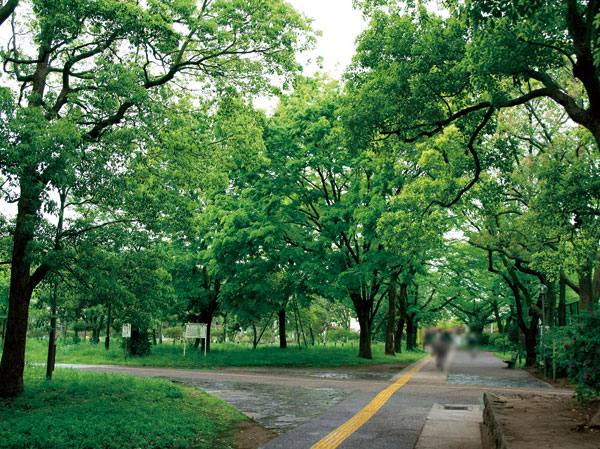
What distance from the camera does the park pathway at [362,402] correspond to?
7.35 metres

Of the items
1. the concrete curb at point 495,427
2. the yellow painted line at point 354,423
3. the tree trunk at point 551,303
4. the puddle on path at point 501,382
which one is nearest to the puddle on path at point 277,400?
the yellow painted line at point 354,423

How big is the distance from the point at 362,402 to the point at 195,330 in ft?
49.1

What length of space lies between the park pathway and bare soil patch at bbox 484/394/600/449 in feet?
2.49

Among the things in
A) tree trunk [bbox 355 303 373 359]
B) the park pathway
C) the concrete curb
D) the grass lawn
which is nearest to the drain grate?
the park pathway

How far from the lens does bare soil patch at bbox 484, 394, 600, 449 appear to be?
4844 millimetres

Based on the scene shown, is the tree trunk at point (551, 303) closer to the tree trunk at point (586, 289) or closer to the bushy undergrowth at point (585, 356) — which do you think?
the tree trunk at point (586, 289)

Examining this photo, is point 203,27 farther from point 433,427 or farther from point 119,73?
point 433,427

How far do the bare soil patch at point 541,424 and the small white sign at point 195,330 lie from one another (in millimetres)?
18574

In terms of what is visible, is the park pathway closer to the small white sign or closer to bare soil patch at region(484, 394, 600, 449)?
bare soil patch at region(484, 394, 600, 449)

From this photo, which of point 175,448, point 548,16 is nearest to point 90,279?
point 175,448

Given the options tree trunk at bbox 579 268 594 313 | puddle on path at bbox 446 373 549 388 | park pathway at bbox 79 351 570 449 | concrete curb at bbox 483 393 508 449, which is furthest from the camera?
tree trunk at bbox 579 268 594 313

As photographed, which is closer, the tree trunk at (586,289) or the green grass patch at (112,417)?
the green grass patch at (112,417)

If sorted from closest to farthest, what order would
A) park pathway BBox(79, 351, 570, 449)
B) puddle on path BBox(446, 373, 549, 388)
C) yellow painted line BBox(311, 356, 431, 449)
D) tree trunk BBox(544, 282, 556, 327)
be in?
yellow painted line BBox(311, 356, 431, 449), park pathway BBox(79, 351, 570, 449), puddle on path BBox(446, 373, 549, 388), tree trunk BBox(544, 282, 556, 327)

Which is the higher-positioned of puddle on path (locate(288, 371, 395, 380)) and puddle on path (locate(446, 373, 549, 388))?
puddle on path (locate(446, 373, 549, 388))
